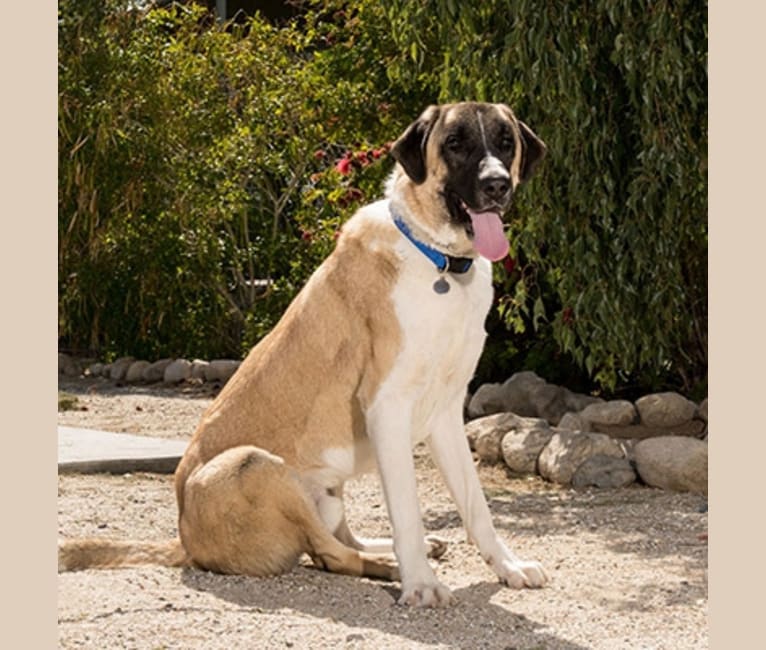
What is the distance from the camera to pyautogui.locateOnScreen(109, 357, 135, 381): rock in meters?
14.1

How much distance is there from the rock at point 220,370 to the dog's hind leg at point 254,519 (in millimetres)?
7694

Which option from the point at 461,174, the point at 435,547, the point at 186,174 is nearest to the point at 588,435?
the point at 435,547

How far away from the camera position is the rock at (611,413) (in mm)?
9375

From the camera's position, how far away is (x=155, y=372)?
13859 millimetres

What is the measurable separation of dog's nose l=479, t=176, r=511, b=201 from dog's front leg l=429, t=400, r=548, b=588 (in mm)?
954

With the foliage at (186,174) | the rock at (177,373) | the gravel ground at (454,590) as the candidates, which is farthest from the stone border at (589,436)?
the rock at (177,373)

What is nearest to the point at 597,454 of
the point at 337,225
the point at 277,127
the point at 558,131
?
the point at 558,131

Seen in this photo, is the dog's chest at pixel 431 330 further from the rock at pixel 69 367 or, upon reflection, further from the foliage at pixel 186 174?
the rock at pixel 69 367

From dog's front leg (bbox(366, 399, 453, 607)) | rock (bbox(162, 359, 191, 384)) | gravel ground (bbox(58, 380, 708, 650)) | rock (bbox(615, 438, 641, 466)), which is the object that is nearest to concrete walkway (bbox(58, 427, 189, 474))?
gravel ground (bbox(58, 380, 708, 650))

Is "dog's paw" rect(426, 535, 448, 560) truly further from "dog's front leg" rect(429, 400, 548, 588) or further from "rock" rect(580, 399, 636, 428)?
"rock" rect(580, 399, 636, 428)

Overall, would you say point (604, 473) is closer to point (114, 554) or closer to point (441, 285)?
point (441, 285)

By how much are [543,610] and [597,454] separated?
2.92m

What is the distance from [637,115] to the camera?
7.66 m

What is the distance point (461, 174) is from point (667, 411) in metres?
4.33
